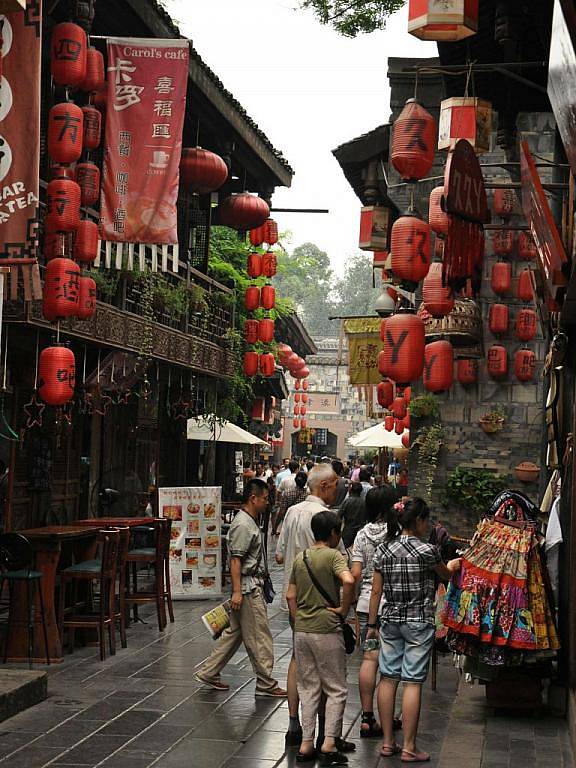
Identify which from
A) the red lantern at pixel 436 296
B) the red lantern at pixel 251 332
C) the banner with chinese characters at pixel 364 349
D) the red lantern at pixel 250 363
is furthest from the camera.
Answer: the banner with chinese characters at pixel 364 349

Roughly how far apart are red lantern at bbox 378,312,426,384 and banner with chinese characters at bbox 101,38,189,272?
3144 mm

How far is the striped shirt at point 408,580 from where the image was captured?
8094 millimetres

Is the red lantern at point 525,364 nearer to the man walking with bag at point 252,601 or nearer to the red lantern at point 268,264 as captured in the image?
the red lantern at point 268,264

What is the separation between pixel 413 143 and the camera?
13680 mm

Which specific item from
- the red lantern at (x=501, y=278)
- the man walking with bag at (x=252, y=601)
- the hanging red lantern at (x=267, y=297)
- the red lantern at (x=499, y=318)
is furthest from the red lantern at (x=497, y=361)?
the man walking with bag at (x=252, y=601)

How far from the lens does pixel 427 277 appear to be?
16.3 meters

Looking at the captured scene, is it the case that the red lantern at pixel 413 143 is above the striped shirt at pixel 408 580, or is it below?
above

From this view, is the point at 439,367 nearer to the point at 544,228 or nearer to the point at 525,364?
the point at 525,364

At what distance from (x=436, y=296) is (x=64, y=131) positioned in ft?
18.7

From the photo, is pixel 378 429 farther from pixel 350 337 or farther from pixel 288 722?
pixel 288 722

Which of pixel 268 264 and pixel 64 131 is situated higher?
pixel 268 264

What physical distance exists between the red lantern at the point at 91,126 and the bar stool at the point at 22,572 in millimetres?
5946

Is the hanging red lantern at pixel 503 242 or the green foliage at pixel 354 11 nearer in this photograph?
the green foliage at pixel 354 11

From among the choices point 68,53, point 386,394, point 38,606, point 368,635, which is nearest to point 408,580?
point 368,635
